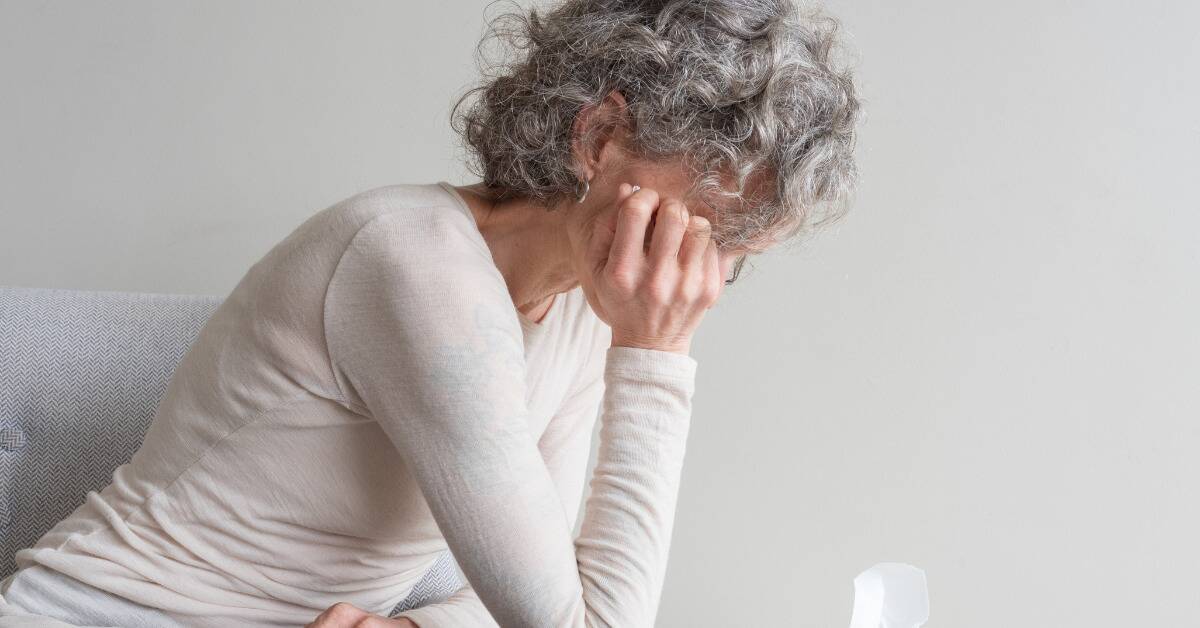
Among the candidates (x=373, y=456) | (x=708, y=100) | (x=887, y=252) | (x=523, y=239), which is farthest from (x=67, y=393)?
(x=887, y=252)

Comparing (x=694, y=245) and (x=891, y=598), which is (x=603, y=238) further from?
(x=891, y=598)

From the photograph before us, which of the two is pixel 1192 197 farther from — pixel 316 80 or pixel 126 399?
pixel 126 399

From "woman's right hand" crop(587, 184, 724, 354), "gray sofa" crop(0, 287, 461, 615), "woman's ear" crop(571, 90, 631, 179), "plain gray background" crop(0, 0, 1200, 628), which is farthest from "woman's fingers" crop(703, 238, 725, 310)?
"gray sofa" crop(0, 287, 461, 615)

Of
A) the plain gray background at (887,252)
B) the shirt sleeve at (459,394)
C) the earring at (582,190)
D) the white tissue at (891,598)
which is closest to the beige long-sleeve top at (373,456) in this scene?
the shirt sleeve at (459,394)

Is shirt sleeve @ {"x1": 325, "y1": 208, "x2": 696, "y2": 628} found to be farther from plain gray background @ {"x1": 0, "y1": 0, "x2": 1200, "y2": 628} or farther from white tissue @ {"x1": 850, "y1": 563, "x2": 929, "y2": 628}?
plain gray background @ {"x1": 0, "y1": 0, "x2": 1200, "y2": 628}

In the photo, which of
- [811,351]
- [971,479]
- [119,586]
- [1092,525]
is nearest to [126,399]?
[119,586]

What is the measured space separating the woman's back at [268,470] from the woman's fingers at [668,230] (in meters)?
0.15

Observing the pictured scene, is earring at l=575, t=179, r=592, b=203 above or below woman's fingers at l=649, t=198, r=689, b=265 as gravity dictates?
above

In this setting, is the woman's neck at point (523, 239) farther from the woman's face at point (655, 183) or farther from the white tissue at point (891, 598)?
the white tissue at point (891, 598)

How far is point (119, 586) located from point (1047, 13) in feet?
4.36

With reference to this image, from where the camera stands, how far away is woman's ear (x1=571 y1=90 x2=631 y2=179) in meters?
0.94

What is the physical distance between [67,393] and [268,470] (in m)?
0.44

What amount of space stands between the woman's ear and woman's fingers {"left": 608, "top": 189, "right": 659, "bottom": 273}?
5 cm

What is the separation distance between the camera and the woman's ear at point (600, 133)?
94 cm
